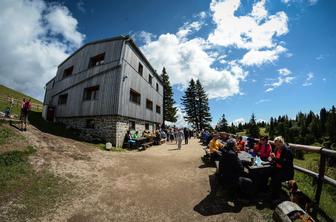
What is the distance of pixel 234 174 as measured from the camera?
488 cm

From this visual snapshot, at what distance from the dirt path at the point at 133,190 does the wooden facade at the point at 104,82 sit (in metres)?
6.37

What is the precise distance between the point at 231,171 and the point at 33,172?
22.7 feet

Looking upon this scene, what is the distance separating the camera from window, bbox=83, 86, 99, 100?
16795mm

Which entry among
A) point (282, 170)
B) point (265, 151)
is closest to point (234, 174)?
point (282, 170)

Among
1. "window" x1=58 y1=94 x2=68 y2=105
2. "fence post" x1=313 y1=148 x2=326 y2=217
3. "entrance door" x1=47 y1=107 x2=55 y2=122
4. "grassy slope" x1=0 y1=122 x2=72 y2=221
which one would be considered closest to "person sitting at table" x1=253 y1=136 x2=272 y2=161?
"fence post" x1=313 y1=148 x2=326 y2=217

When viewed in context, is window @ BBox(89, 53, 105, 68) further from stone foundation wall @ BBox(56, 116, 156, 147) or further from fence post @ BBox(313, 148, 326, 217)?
fence post @ BBox(313, 148, 326, 217)

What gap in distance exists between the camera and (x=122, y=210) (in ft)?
15.6

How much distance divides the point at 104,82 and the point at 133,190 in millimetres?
12094

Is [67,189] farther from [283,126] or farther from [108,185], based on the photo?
[283,126]

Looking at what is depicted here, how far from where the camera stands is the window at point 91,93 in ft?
55.1

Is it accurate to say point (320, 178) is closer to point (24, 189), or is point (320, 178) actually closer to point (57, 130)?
point (24, 189)

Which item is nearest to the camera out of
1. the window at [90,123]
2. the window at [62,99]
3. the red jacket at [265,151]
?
the red jacket at [265,151]

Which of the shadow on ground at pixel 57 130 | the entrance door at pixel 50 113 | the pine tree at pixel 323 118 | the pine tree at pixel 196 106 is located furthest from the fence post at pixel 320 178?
the pine tree at pixel 323 118

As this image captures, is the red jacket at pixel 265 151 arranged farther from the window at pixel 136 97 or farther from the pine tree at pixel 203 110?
the pine tree at pixel 203 110
